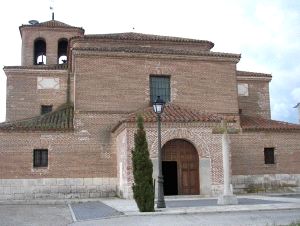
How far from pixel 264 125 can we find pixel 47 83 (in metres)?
12.3

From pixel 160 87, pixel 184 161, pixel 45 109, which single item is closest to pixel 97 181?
pixel 184 161

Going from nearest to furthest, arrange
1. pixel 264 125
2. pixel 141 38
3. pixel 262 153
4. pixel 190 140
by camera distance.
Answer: pixel 190 140 → pixel 262 153 → pixel 264 125 → pixel 141 38

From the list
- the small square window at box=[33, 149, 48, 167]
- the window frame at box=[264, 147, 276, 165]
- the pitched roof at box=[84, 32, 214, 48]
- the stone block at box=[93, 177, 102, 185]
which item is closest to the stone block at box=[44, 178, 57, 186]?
the small square window at box=[33, 149, 48, 167]

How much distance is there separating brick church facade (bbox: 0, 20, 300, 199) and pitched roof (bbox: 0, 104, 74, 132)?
5 cm

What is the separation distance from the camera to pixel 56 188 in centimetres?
2161

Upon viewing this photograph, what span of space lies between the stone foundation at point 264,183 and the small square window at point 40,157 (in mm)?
9290

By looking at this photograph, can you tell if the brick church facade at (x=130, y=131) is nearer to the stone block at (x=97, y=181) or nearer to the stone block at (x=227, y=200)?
the stone block at (x=97, y=181)

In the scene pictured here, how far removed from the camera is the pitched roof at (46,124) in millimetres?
21609

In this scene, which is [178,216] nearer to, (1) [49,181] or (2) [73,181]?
(2) [73,181]

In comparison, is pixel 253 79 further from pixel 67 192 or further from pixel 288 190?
pixel 67 192

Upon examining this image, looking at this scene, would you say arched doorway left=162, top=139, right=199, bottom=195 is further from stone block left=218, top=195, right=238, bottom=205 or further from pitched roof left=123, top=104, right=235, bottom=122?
stone block left=218, top=195, right=238, bottom=205

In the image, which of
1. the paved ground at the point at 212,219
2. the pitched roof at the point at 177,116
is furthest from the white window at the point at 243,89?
the paved ground at the point at 212,219

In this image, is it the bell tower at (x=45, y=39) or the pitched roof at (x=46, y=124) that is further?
the bell tower at (x=45, y=39)

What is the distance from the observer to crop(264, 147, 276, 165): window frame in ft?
78.0
